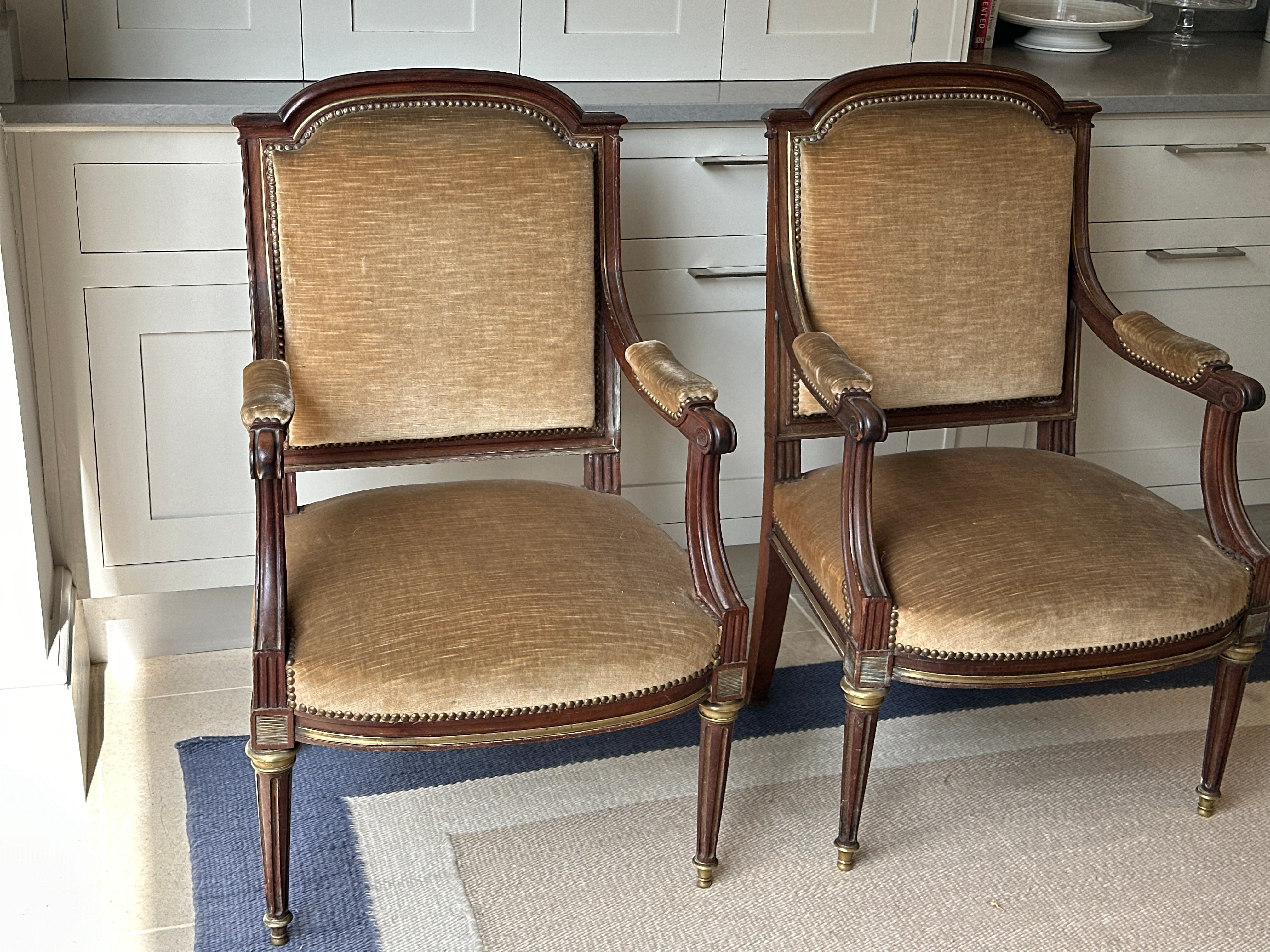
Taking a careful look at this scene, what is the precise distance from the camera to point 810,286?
6.07 feet

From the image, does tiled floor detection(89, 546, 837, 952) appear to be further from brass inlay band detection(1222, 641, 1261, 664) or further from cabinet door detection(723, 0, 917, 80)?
cabinet door detection(723, 0, 917, 80)

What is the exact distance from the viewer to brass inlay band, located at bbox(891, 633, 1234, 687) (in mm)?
1638

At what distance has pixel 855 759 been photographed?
1701 mm

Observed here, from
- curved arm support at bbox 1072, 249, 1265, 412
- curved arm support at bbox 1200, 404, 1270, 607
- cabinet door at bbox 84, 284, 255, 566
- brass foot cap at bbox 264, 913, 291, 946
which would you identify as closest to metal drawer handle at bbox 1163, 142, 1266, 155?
curved arm support at bbox 1072, 249, 1265, 412

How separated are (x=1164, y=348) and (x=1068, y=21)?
1.06 meters

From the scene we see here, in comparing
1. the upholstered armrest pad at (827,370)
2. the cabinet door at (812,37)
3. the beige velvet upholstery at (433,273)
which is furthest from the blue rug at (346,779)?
the cabinet door at (812,37)

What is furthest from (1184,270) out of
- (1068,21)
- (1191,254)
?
(1068,21)

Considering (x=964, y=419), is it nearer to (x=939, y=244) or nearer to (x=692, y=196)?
(x=939, y=244)

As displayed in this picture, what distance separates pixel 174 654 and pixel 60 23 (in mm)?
1034

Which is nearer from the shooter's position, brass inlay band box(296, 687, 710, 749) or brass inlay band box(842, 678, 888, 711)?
brass inlay band box(296, 687, 710, 749)

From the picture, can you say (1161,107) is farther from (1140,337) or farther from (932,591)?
(932,591)

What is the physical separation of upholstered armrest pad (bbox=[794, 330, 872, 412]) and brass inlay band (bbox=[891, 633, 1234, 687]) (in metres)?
0.35

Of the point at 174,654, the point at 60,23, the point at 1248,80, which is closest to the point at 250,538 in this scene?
the point at 174,654

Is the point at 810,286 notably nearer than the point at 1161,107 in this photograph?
Yes
